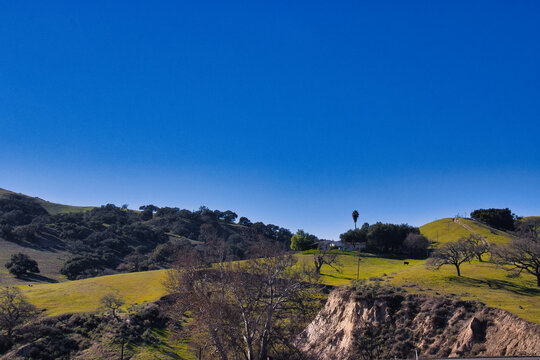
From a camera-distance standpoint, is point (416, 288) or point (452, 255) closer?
point (416, 288)

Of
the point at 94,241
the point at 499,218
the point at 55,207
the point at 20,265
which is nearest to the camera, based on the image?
the point at 20,265

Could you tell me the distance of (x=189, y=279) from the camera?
124 feet

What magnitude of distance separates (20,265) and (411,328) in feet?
209

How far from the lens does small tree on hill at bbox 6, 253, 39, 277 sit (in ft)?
199

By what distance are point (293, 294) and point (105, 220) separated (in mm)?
120002

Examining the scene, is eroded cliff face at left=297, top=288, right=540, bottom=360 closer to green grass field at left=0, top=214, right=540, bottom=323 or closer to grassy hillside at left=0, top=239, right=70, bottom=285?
green grass field at left=0, top=214, right=540, bottom=323

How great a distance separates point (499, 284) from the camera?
45.3 meters

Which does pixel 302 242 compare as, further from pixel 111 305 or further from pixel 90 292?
pixel 111 305

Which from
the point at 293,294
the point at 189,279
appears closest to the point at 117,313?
the point at 189,279

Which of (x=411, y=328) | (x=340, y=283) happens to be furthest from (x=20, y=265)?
(x=411, y=328)

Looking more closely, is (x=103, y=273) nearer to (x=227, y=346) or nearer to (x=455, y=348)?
(x=227, y=346)

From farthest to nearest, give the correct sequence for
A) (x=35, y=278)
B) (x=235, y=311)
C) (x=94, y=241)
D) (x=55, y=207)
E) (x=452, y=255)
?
1. (x=55, y=207)
2. (x=94, y=241)
3. (x=35, y=278)
4. (x=452, y=255)
5. (x=235, y=311)

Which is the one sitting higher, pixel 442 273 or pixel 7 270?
pixel 442 273

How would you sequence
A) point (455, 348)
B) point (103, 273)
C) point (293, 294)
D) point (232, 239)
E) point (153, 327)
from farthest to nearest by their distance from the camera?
point (232, 239) < point (103, 273) < point (153, 327) < point (293, 294) < point (455, 348)
